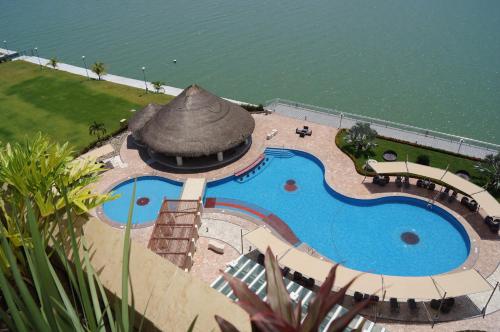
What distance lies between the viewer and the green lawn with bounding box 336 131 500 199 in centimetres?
2888

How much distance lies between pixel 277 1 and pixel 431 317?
75.1 metres

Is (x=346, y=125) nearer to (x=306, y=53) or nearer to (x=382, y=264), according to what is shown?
(x=382, y=264)

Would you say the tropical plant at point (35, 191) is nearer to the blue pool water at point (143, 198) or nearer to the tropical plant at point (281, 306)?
the tropical plant at point (281, 306)

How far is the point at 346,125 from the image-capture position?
35094mm

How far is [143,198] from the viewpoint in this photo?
28.5m

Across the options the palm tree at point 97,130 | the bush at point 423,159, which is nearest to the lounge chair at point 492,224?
the bush at point 423,159

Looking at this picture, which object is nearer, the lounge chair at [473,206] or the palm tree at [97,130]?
the lounge chair at [473,206]

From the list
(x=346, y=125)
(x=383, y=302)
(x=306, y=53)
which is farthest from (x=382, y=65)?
(x=383, y=302)

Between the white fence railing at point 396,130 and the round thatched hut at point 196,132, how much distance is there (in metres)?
6.93

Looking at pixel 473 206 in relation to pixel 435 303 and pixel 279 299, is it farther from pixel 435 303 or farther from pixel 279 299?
pixel 279 299

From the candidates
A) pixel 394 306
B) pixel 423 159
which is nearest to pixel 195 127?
pixel 423 159

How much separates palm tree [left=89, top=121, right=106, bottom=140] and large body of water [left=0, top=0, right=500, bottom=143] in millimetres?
15116

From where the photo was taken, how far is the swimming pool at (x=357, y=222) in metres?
22.8

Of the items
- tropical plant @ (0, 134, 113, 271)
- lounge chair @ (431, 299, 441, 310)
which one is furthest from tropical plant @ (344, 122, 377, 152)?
tropical plant @ (0, 134, 113, 271)
